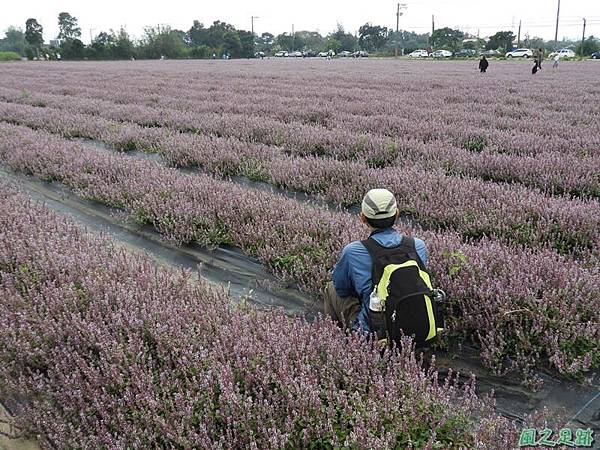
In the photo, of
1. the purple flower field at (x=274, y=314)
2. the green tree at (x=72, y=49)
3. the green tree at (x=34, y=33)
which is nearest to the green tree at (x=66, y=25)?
the green tree at (x=34, y=33)

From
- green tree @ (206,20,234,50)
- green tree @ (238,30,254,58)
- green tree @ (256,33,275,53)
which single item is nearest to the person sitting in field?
green tree @ (238,30,254,58)

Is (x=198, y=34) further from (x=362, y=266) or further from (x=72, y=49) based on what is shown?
(x=362, y=266)

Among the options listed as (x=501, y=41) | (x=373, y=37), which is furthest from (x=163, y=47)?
(x=501, y=41)

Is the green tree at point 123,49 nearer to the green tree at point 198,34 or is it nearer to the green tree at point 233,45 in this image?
the green tree at point 233,45

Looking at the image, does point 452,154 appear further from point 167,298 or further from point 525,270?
point 167,298

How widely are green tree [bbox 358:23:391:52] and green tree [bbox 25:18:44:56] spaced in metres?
58.9

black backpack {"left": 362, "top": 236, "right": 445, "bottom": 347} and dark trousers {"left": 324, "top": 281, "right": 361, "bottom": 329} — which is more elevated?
black backpack {"left": 362, "top": 236, "right": 445, "bottom": 347}

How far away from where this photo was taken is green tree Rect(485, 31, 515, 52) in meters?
74.7

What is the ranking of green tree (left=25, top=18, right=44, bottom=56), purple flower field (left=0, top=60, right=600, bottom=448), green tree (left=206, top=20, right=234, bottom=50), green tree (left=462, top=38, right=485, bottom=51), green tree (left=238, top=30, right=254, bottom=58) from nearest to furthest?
purple flower field (left=0, top=60, right=600, bottom=448), green tree (left=25, top=18, right=44, bottom=56), green tree (left=462, top=38, right=485, bottom=51), green tree (left=238, top=30, right=254, bottom=58), green tree (left=206, top=20, right=234, bottom=50)

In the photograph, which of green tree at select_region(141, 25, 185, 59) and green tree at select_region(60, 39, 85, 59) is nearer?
green tree at select_region(60, 39, 85, 59)

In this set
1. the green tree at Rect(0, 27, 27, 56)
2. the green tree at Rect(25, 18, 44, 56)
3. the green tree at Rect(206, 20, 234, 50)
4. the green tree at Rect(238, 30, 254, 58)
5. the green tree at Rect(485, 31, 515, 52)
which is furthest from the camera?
the green tree at Rect(0, 27, 27, 56)

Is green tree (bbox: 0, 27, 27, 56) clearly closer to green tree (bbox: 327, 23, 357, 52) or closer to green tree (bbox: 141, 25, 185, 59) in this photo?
green tree (bbox: 141, 25, 185, 59)

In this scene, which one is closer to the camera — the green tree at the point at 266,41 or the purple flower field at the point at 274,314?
the purple flower field at the point at 274,314

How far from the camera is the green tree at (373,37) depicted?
9894 cm
